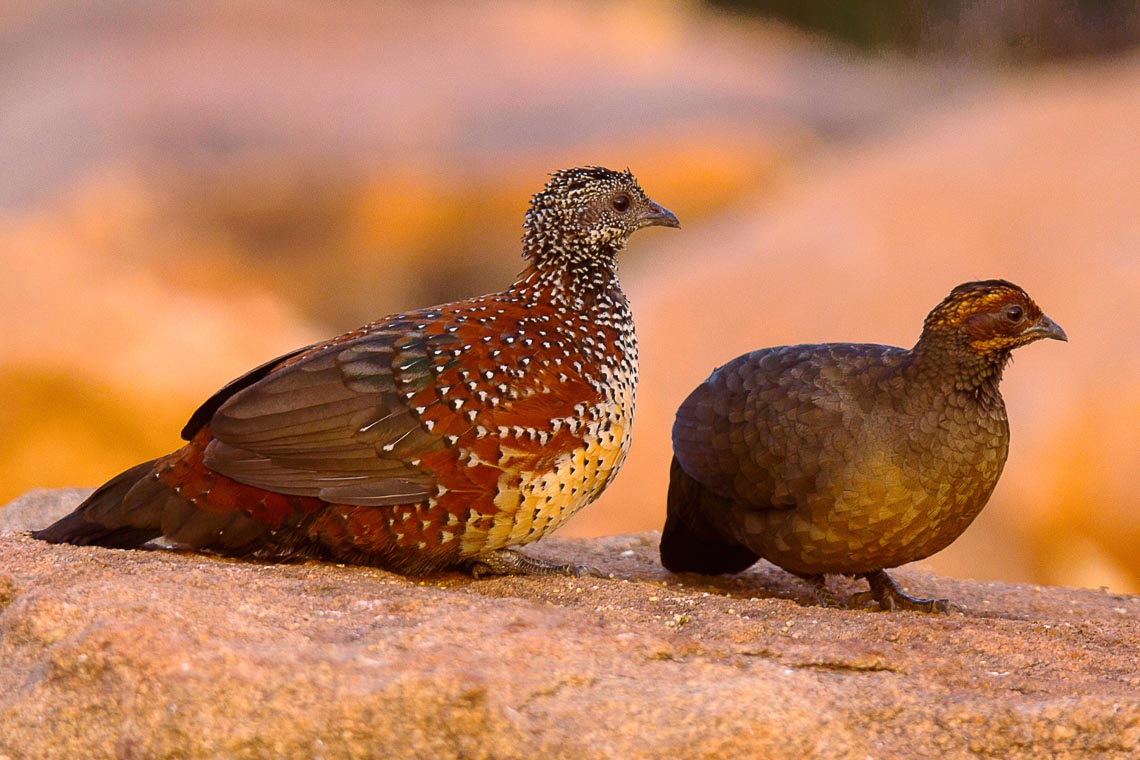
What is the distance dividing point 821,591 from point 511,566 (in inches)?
53.7

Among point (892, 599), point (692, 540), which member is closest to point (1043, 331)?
point (892, 599)

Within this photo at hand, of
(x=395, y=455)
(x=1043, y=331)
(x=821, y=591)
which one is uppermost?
(x=1043, y=331)

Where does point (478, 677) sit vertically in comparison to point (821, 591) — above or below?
above

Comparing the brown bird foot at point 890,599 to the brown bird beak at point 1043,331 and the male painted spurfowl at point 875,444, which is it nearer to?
the male painted spurfowl at point 875,444

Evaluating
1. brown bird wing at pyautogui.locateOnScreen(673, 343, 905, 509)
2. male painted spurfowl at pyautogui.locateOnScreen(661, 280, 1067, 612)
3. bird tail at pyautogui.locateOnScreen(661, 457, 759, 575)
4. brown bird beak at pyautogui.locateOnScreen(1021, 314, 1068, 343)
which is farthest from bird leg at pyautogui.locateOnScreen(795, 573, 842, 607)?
brown bird beak at pyautogui.locateOnScreen(1021, 314, 1068, 343)

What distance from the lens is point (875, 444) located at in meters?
5.24

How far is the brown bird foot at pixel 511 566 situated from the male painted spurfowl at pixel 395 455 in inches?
0.5

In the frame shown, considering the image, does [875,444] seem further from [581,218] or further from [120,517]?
[120,517]

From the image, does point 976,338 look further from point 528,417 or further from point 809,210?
point 809,210

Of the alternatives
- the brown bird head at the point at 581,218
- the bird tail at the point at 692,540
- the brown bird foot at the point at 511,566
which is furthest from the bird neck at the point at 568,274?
the brown bird foot at the point at 511,566

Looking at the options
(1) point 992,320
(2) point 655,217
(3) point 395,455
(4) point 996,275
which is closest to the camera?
(3) point 395,455

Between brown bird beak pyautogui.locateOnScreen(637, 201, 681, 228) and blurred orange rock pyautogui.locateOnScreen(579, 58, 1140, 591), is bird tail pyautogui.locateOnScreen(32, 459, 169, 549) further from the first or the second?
blurred orange rock pyautogui.locateOnScreen(579, 58, 1140, 591)

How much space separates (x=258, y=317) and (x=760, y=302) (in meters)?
4.64

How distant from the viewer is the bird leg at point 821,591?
5.74 meters
